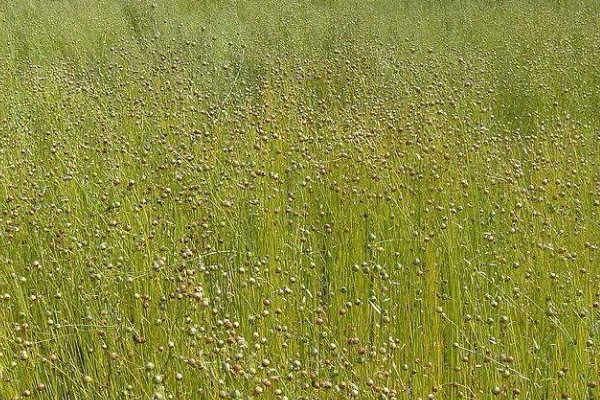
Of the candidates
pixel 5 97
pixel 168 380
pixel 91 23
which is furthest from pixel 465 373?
pixel 91 23

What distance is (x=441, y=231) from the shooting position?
308 centimetres

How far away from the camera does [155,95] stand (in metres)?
5.23

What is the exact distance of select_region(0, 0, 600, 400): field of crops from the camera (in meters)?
2.26

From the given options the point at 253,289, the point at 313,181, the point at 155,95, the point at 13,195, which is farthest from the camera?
the point at 155,95

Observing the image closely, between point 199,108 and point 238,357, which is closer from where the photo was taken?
point 238,357

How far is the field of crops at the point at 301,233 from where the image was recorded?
2.26m

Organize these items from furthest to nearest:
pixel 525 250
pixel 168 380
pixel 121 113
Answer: pixel 121 113, pixel 525 250, pixel 168 380

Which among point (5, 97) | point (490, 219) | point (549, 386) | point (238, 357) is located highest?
point (5, 97)

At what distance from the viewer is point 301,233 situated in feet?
10.7

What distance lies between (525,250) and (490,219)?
199mm

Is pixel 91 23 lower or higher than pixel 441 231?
higher

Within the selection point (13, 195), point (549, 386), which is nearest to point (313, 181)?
point (13, 195)

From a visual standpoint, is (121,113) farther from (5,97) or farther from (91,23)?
(91,23)

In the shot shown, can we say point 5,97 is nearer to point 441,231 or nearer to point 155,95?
point 155,95
